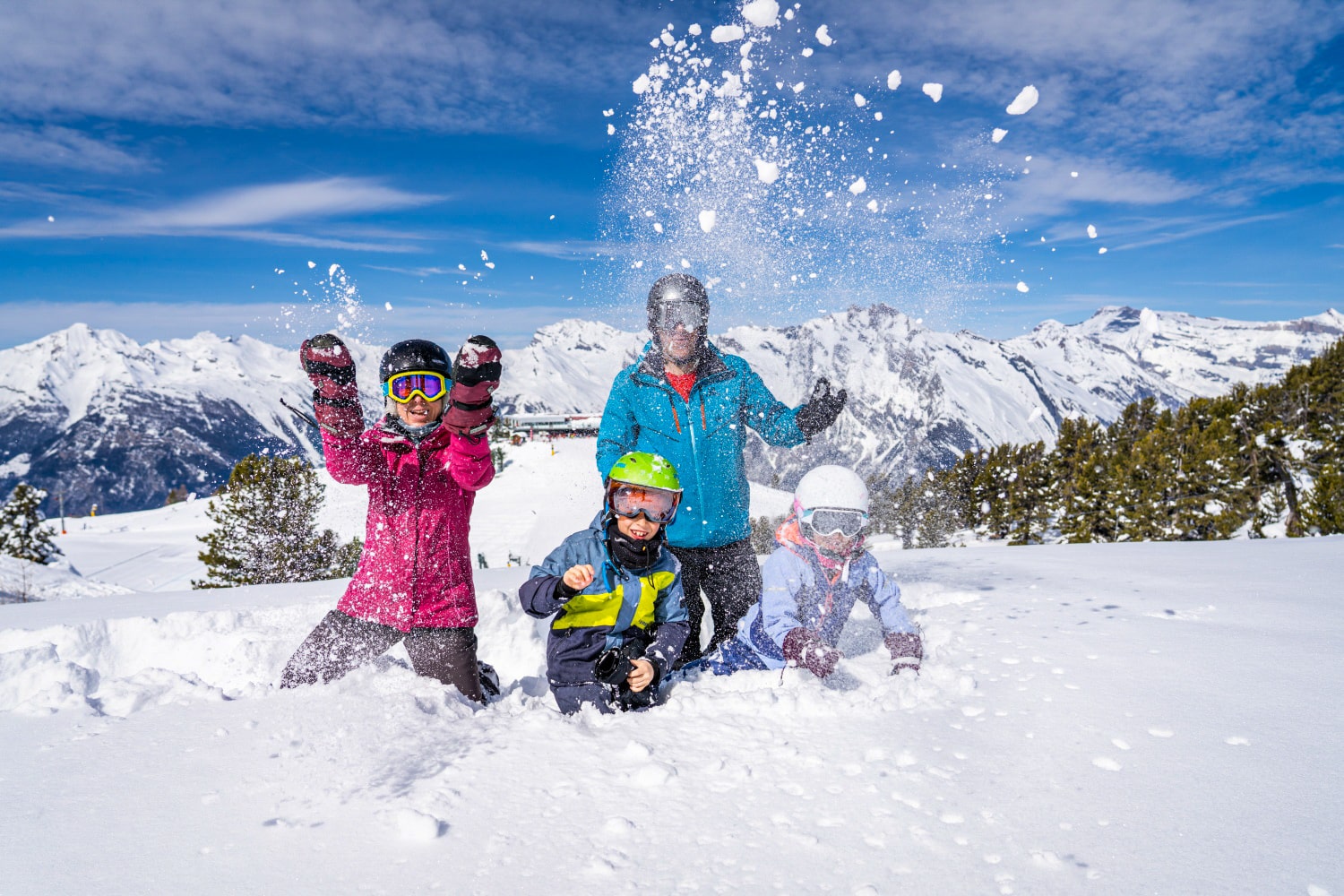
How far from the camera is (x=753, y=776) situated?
2775 millimetres

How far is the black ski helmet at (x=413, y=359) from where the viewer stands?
13.1 ft

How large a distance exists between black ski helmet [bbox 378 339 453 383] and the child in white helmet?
2.35 m

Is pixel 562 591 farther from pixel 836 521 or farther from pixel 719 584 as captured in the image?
pixel 836 521

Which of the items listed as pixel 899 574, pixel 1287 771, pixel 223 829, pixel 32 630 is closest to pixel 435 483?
pixel 223 829

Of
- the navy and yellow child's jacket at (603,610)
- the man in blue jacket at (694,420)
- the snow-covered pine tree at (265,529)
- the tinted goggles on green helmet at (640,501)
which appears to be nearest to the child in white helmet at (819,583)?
the man in blue jacket at (694,420)

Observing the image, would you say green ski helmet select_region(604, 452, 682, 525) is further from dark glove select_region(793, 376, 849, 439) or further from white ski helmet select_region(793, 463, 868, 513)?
dark glove select_region(793, 376, 849, 439)

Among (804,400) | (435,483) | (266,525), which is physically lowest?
(266,525)

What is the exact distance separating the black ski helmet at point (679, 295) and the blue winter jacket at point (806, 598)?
58.7 inches

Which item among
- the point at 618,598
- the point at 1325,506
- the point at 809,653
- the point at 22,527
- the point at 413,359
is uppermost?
the point at 413,359

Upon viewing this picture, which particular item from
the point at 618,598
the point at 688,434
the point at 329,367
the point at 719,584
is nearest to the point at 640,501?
the point at 618,598

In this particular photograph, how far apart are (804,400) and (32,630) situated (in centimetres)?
592

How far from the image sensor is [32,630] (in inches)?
202

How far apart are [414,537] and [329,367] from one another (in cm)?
112

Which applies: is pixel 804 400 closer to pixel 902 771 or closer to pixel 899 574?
pixel 902 771
